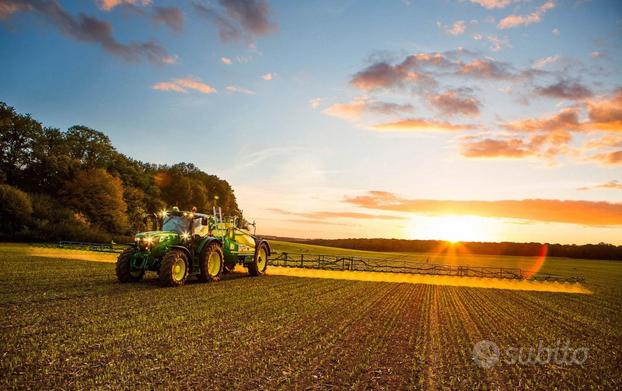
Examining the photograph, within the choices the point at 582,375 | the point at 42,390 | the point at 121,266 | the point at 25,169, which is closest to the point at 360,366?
the point at 582,375

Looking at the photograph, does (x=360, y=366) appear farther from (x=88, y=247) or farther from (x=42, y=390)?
(x=88, y=247)

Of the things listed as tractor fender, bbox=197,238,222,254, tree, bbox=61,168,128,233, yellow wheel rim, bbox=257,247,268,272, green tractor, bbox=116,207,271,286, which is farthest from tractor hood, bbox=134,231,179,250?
tree, bbox=61,168,128,233

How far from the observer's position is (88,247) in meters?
43.2

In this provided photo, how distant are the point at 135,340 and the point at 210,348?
4.97ft

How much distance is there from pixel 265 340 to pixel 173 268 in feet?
27.2

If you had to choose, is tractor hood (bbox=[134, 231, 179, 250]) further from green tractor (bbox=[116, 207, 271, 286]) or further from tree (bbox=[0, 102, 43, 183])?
tree (bbox=[0, 102, 43, 183])

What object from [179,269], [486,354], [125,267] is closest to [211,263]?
[179,269]

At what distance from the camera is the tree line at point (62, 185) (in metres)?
47.0

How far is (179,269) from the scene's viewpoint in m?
16.8

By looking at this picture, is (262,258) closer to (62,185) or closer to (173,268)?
(173,268)

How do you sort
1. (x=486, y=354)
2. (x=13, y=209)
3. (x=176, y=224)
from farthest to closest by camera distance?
1. (x=13, y=209)
2. (x=176, y=224)
3. (x=486, y=354)

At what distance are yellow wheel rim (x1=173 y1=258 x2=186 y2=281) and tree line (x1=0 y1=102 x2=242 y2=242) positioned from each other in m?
27.7

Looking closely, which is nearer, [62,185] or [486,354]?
[486,354]

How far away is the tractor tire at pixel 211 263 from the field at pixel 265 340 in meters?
1.89
